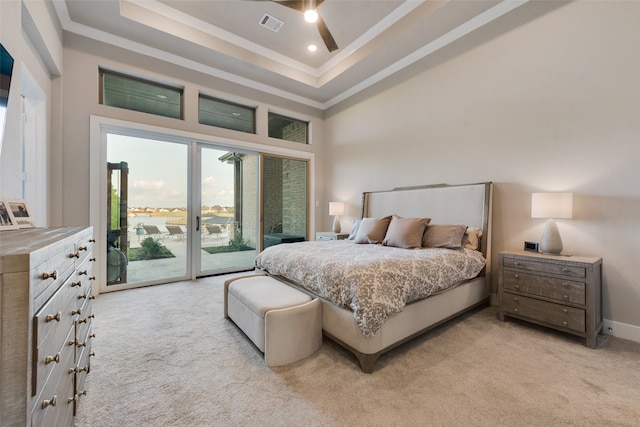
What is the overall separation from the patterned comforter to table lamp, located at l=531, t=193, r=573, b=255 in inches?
25.7

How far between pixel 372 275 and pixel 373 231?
169 centimetres

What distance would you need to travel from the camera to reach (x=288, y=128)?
576 cm

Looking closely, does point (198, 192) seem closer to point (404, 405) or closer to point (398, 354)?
point (398, 354)

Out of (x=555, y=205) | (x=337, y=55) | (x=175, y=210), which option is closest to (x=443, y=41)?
(x=337, y=55)

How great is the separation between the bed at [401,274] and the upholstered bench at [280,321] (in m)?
0.15

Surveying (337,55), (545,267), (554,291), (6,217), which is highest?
(337,55)

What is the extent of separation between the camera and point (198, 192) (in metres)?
4.41

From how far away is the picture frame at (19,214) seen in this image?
151 cm

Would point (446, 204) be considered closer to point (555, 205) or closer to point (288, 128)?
point (555, 205)

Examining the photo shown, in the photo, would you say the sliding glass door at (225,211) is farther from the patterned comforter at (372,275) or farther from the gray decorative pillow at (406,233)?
the gray decorative pillow at (406,233)

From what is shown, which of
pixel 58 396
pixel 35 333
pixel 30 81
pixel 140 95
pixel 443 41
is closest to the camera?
pixel 35 333

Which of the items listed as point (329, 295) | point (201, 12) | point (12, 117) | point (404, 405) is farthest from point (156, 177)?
point (404, 405)

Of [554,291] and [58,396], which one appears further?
[554,291]

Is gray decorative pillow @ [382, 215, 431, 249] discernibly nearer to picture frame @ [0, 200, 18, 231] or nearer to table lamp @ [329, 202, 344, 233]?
table lamp @ [329, 202, 344, 233]
